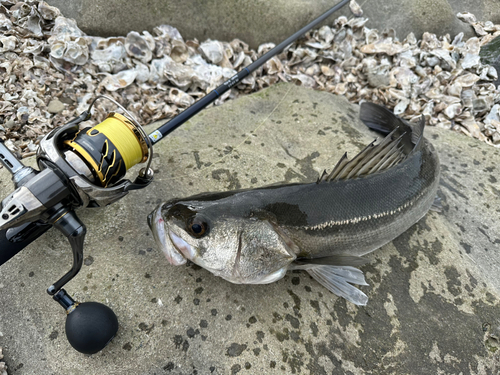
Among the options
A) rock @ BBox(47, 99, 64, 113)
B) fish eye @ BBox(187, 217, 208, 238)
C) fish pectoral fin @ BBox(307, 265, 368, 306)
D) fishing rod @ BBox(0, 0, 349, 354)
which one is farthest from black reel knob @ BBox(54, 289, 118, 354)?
rock @ BBox(47, 99, 64, 113)

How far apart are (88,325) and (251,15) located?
4303 millimetres

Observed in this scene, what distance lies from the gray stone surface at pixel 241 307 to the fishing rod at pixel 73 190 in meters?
0.22

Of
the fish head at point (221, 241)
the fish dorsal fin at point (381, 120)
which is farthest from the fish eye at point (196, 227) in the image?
the fish dorsal fin at point (381, 120)

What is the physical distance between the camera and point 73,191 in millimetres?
1714

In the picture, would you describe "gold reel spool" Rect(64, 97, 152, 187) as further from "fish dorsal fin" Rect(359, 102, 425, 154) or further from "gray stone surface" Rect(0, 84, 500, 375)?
"fish dorsal fin" Rect(359, 102, 425, 154)

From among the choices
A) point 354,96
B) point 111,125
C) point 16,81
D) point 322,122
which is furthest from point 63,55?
point 354,96

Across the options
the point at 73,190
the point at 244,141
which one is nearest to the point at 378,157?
the point at 244,141

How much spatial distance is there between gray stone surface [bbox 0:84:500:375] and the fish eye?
0.35 m

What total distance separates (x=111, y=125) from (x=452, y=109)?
400cm

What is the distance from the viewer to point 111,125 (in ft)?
6.43

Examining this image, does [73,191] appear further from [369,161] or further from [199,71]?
[199,71]

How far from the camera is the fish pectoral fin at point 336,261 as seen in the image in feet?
6.68

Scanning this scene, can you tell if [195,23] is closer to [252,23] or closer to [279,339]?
[252,23]

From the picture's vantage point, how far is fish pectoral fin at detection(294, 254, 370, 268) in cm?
204
